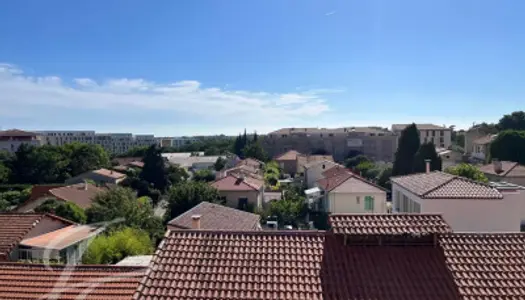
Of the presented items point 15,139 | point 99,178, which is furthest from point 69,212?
point 15,139

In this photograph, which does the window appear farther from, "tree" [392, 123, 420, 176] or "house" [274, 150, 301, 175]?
"house" [274, 150, 301, 175]

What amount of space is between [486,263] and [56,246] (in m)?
14.4

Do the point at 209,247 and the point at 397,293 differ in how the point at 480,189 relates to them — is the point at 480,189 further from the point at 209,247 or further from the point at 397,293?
the point at 209,247

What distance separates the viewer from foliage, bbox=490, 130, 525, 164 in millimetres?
44938

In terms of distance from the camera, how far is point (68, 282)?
792 centimetres

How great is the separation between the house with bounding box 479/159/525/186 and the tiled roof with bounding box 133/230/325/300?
3419 cm

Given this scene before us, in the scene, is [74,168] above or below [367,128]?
below

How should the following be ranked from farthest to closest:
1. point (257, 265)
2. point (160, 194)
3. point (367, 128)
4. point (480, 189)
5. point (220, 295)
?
1. point (367, 128)
2. point (160, 194)
3. point (480, 189)
4. point (257, 265)
5. point (220, 295)

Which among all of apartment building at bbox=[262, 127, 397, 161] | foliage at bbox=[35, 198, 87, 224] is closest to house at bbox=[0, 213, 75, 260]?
foliage at bbox=[35, 198, 87, 224]

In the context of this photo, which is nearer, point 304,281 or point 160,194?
point 304,281

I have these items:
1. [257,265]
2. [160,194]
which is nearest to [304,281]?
[257,265]

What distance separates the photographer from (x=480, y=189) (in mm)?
13344

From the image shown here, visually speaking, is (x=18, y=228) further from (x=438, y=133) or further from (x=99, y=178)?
(x=438, y=133)

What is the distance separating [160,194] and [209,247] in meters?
38.0
